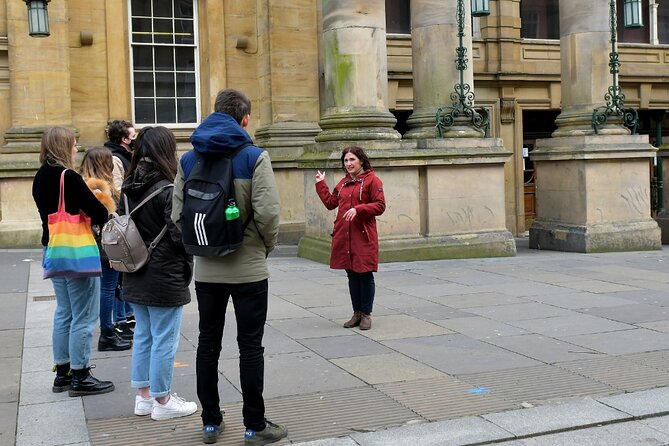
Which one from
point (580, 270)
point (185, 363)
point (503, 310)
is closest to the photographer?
point (185, 363)

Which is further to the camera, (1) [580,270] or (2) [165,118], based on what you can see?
(2) [165,118]

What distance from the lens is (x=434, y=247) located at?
13.6 m

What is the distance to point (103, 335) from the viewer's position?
759 cm

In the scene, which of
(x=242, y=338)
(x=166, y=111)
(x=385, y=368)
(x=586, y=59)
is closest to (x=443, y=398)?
(x=385, y=368)

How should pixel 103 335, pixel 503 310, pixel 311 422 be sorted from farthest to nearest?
1. pixel 503 310
2. pixel 103 335
3. pixel 311 422

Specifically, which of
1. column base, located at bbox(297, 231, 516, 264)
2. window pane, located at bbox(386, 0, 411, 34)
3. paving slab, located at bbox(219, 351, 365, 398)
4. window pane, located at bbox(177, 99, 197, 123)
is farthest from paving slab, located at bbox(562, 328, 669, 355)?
window pane, located at bbox(386, 0, 411, 34)

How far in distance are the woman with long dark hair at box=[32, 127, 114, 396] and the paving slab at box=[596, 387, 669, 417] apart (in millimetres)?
3602

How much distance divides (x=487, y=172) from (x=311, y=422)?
9332 mm

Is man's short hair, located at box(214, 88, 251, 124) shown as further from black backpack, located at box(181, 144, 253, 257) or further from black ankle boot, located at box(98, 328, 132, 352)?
black ankle boot, located at box(98, 328, 132, 352)

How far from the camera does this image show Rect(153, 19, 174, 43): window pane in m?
17.3

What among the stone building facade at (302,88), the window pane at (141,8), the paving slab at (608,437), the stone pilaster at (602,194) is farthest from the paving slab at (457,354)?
the window pane at (141,8)

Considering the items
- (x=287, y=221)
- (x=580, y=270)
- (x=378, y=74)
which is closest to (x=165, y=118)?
(x=287, y=221)

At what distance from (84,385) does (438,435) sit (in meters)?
2.60

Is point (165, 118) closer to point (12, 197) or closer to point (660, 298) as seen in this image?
point (12, 197)
